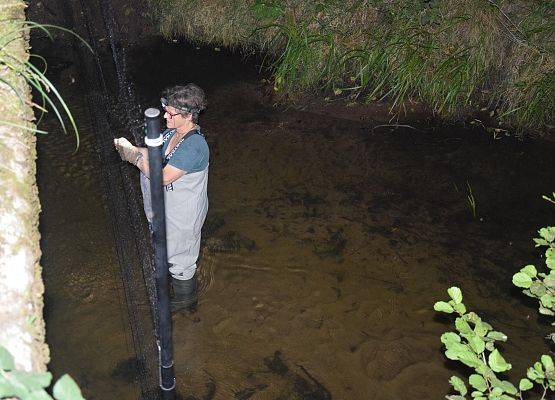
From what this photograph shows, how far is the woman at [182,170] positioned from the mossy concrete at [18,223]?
960 mm

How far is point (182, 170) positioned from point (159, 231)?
2.83 ft

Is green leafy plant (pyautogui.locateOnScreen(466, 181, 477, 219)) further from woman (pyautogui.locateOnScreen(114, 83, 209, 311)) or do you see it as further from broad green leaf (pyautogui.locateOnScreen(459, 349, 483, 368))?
broad green leaf (pyautogui.locateOnScreen(459, 349, 483, 368))

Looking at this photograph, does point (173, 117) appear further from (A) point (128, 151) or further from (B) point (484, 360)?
(B) point (484, 360)

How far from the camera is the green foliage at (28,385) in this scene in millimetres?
1036

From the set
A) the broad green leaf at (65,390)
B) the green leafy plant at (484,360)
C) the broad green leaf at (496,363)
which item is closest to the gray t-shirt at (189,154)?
the green leafy plant at (484,360)

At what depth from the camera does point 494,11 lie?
22.0 ft

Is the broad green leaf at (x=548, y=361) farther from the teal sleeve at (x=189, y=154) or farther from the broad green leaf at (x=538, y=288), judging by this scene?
the teal sleeve at (x=189, y=154)

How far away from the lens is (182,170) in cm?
322

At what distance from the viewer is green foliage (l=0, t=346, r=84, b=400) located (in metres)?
1.04

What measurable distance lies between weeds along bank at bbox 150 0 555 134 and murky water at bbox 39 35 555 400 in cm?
44

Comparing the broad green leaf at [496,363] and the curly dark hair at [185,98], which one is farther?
the curly dark hair at [185,98]

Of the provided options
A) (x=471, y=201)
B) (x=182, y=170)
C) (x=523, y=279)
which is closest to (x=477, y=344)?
(x=523, y=279)

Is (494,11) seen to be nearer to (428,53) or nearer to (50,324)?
(428,53)

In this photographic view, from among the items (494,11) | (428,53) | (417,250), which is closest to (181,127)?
(417,250)
